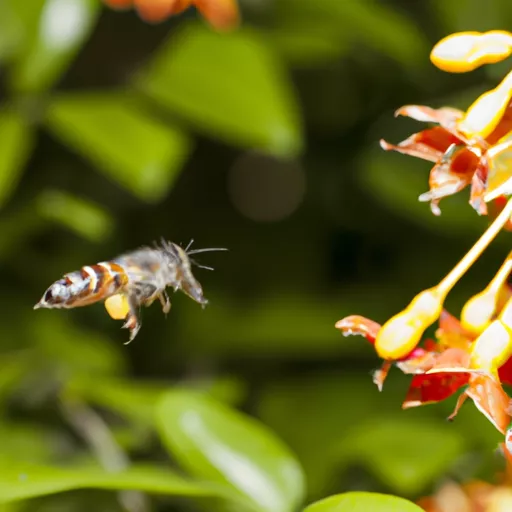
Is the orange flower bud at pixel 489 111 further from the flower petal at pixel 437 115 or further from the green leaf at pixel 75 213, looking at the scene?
the green leaf at pixel 75 213

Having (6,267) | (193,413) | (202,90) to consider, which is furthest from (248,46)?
(6,267)

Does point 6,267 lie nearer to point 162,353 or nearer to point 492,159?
point 162,353

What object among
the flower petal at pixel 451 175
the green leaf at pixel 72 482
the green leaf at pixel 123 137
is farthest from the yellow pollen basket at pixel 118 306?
the green leaf at pixel 123 137

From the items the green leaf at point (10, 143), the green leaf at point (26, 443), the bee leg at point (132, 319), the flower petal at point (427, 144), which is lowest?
the green leaf at point (26, 443)

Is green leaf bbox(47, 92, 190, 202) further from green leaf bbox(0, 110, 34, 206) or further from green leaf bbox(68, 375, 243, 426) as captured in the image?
green leaf bbox(68, 375, 243, 426)

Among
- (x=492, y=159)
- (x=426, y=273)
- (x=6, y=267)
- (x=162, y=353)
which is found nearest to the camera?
(x=492, y=159)

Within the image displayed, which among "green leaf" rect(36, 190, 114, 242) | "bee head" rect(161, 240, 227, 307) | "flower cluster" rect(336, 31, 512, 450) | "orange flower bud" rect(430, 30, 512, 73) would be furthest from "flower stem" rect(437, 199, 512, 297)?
"green leaf" rect(36, 190, 114, 242)
